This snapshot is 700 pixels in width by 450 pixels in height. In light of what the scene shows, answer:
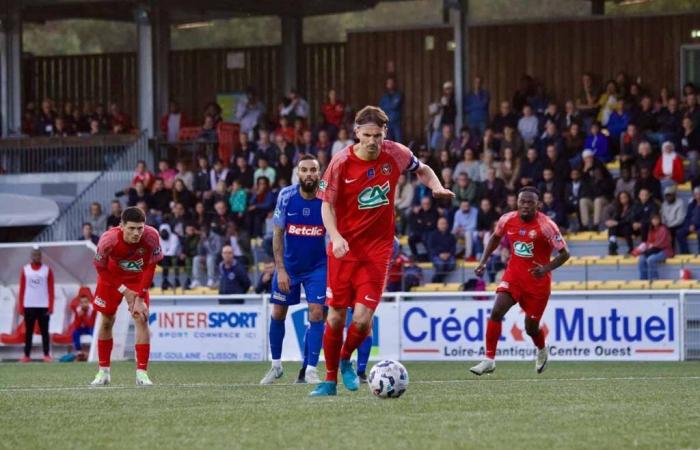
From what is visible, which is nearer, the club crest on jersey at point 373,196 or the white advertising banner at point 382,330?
the club crest on jersey at point 373,196

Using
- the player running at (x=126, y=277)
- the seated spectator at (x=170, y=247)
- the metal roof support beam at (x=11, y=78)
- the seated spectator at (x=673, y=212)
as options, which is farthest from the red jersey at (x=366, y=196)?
the metal roof support beam at (x=11, y=78)

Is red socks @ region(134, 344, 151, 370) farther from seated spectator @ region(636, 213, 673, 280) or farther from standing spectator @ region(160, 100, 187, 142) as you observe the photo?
standing spectator @ region(160, 100, 187, 142)

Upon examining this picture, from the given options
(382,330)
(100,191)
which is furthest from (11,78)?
(382,330)

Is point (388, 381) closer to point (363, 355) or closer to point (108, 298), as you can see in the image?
point (363, 355)

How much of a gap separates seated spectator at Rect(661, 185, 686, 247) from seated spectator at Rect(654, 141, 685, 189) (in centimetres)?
108

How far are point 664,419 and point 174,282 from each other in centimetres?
1861

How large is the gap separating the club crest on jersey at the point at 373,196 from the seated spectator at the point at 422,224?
15.7 m

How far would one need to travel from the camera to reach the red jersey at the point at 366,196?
37.1ft

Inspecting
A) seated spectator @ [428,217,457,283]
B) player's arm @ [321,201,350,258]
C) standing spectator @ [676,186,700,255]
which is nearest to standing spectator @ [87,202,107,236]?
seated spectator @ [428,217,457,283]

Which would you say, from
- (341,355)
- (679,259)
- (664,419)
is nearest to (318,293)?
(341,355)

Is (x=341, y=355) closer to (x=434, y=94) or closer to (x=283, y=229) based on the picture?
(x=283, y=229)

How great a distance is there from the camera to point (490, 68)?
36406 mm

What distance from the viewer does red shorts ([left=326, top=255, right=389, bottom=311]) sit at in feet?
37.2

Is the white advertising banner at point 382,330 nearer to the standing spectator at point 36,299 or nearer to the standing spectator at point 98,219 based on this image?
the standing spectator at point 36,299
